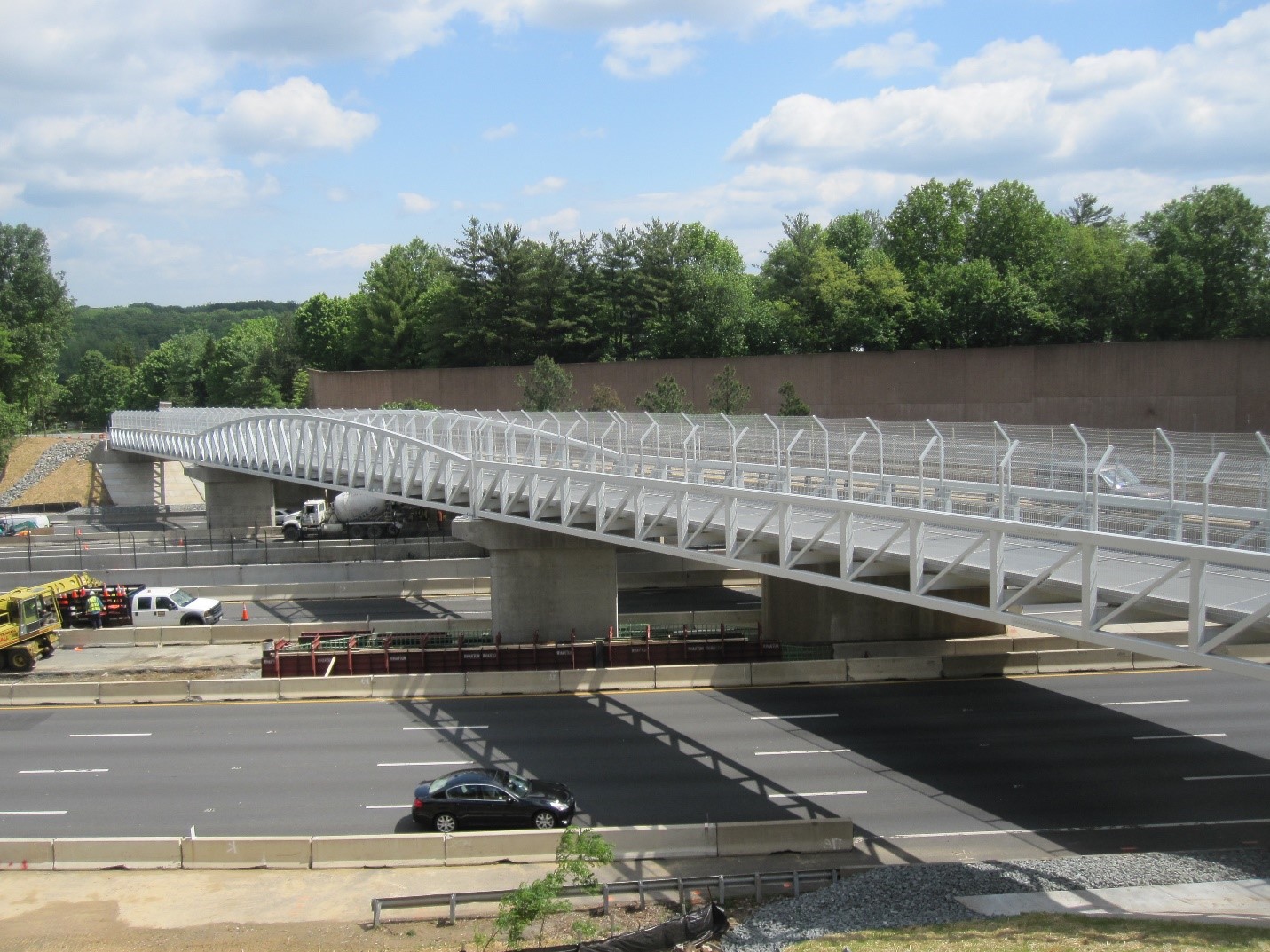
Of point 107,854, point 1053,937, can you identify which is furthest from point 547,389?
point 1053,937

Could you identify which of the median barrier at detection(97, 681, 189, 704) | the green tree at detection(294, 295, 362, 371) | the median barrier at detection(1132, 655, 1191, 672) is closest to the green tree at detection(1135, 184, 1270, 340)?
the median barrier at detection(1132, 655, 1191, 672)

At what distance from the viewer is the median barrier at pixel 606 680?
28188mm

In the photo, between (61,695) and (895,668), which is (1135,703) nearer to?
(895,668)

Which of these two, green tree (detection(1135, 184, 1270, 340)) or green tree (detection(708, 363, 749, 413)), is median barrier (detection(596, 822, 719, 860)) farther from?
green tree (detection(1135, 184, 1270, 340))

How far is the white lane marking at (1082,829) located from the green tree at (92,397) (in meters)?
142

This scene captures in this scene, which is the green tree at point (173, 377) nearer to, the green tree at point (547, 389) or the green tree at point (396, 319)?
the green tree at point (396, 319)

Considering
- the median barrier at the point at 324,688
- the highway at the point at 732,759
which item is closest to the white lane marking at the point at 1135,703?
the highway at the point at 732,759

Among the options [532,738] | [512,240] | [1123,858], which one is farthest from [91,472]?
[1123,858]

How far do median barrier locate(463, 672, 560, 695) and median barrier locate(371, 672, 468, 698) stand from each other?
0.89ft

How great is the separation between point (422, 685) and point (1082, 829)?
16.1 metres


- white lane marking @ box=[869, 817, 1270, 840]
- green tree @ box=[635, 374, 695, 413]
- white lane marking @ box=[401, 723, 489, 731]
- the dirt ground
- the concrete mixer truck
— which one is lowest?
the dirt ground

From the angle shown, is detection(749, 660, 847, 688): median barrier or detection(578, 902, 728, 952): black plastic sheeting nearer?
detection(578, 902, 728, 952): black plastic sheeting

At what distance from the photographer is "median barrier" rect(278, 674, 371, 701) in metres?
28.1

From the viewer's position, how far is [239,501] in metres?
59.9
